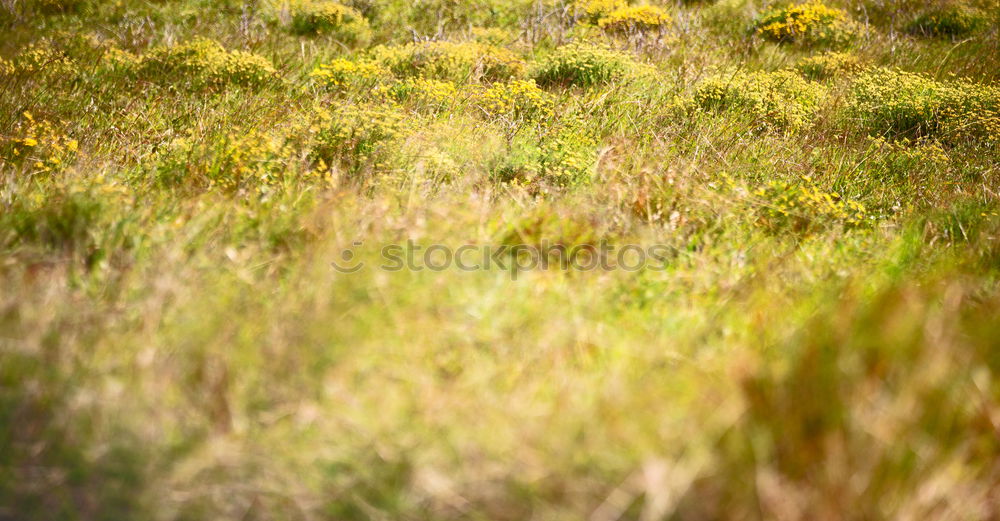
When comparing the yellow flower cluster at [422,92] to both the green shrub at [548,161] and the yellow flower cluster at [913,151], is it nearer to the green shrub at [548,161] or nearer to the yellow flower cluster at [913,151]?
the green shrub at [548,161]

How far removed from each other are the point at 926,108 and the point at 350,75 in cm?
476

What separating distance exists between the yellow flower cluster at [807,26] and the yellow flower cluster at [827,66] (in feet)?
2.88

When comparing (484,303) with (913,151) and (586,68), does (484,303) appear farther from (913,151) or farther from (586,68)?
(913,151)

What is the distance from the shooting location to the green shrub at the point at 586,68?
531 centimetres

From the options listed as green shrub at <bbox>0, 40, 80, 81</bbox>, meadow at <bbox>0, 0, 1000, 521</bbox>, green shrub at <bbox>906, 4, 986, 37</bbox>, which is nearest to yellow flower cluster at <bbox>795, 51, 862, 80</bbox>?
meadow at <bbox>0, 0, 1000, 521</bbox>

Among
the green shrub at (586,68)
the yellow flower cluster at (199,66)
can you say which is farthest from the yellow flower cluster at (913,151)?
A: the yellow flower cluster at (199,66)

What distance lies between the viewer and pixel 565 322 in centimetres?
223

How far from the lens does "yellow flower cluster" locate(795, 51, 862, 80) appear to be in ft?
19.5

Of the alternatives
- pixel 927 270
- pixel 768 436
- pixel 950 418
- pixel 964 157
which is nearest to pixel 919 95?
pixel 964 157

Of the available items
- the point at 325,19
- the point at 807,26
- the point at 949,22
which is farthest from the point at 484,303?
the point at 949,22

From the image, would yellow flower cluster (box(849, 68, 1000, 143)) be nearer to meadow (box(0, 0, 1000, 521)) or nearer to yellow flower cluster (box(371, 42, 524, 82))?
meadow (box(0, 0, 1000, 521))

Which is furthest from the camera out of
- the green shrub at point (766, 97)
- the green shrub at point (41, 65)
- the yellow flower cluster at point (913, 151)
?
the green shrub at point (766, 97)

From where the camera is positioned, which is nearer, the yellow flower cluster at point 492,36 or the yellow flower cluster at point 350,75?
the yellow flower cluster at point 350,75

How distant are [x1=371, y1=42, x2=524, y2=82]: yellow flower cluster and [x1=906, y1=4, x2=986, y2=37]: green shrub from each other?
5467 millimetres
